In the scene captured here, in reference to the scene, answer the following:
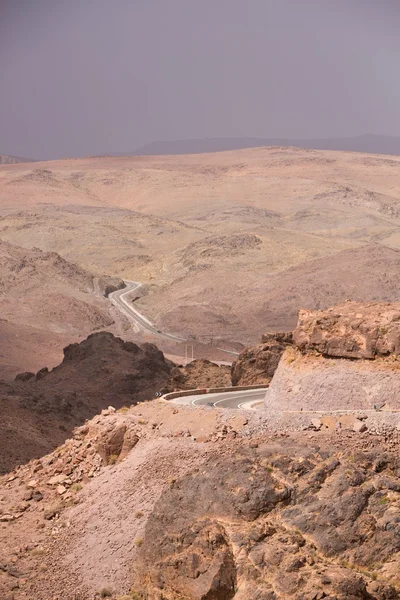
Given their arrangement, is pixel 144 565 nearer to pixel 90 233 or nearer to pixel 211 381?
pixel 211 381

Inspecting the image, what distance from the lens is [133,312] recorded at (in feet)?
300

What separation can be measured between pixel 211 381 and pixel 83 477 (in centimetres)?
2175

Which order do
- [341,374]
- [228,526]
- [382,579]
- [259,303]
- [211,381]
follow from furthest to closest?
[259,303]
[211,381]
[341,374]
[228,526]
[382,579]

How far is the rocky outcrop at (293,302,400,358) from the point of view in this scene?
62.4 ft

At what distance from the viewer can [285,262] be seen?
110 metres

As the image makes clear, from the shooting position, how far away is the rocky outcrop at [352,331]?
62.4 feet

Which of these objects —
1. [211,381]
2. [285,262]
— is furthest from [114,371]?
[285,262]

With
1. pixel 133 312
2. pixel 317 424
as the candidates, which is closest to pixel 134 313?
pixel 133 312

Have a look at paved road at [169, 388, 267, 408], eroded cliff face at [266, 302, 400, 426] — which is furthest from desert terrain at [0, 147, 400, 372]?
eroded cliff face at [266, 302, 400, 426]

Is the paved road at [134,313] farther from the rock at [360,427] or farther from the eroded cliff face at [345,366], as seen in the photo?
the rock at [360,427]

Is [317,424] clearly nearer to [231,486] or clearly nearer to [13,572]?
[231,486]

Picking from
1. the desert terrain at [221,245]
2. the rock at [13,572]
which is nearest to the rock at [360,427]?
the rock at [13,572]

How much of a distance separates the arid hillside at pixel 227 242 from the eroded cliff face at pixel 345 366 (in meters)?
59.2

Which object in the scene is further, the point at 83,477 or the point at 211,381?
the point at 211,381
